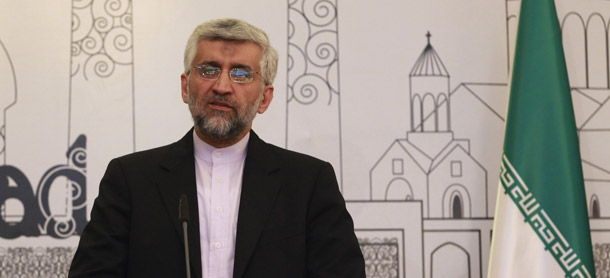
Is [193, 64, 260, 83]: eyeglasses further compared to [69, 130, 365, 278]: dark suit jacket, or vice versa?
[193, 64, 260, 83]: eyeglasses

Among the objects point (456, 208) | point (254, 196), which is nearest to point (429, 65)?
point (456, 208)

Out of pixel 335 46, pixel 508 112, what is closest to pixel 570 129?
pixel 508 112

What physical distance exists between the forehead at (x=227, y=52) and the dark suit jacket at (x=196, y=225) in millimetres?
312

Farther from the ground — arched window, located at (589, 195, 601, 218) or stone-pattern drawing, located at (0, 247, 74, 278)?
arched window, located at (589, 195, 601, 218)

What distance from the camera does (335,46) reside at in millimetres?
3900

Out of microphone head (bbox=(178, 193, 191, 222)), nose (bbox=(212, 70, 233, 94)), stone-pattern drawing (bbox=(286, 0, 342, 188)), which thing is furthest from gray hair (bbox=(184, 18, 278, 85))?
stone-pattern drawing (bbox=(286, 0, 342, 188))

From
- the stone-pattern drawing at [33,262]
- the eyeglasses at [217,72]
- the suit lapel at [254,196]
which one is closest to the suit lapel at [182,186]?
the suit lapel at [254,196]

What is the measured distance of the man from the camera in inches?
89.0

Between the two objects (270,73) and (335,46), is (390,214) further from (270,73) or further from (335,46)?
(270,73)

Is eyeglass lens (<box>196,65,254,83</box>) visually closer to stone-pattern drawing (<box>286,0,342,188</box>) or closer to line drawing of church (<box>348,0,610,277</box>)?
stone-pattern drawing (<box>286,0,342,188</box>)

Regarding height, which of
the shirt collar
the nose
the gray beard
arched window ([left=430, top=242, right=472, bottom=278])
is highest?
the nose

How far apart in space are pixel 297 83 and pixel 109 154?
969 mm

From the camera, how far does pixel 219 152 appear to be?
250 cm

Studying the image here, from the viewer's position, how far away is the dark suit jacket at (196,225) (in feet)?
7.38
